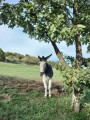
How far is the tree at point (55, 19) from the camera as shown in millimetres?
7688

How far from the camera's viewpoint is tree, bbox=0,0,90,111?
7.69 meters

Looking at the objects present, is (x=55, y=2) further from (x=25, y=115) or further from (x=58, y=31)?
(x=25, y=115)

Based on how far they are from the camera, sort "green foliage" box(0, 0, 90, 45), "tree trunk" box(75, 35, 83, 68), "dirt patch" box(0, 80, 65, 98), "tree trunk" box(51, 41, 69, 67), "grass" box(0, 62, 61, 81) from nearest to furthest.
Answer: "green foliage" box(0, 0, 90, 45) < "tree trunk" box(75, 35, 83, 68) < "tree trunk" box(51, 41, 69, 67) < "dirt patch" box(0, 80, 65, 98) < "grass" box(0, 62, 61, 81)

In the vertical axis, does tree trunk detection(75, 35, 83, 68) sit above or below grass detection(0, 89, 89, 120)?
Result: above

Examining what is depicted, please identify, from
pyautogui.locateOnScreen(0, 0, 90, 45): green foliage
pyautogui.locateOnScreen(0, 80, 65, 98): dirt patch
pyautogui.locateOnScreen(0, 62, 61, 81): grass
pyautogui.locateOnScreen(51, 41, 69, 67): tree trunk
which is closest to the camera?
pyautogui.locateOnScreen(0, 0, 90, 45): green foliage

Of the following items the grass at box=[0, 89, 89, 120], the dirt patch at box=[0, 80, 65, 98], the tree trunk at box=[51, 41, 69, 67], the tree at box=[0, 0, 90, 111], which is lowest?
the grass at box=[0, 89, 89, 120]

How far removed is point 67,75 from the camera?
322 inches

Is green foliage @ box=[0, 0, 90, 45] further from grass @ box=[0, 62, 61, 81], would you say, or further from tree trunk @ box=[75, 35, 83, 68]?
grass @ box=[0, 62, 61, 81]

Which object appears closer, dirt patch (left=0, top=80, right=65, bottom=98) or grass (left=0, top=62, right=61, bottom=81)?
dirt patch (left=0, top=80, right=65, bottom=98)

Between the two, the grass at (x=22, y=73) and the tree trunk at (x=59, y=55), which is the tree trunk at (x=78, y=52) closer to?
the tree trunk at (x=59, y=55)

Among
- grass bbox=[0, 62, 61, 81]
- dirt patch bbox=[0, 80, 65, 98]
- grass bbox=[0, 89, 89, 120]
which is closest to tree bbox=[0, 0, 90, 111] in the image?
grass bbox=[0, 89, 89, 120]

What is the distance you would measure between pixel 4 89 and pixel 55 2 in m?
7.36

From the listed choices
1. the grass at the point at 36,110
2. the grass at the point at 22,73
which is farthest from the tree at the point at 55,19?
the grass at the point at 22,73

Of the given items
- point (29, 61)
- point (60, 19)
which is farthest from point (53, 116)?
point (29, 61)
